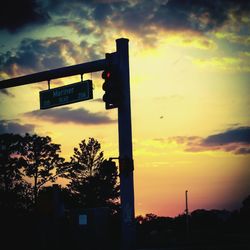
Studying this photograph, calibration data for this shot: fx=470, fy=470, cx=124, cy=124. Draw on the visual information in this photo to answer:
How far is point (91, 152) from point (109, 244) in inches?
2234

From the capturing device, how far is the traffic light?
12375mm

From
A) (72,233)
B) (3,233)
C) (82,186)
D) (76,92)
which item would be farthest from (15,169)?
(76,92)

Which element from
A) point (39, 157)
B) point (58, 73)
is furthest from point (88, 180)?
point (58, 73)

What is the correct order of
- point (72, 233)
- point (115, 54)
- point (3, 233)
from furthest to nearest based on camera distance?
point (3, 233) < point (72, 233) < point (115, 54)

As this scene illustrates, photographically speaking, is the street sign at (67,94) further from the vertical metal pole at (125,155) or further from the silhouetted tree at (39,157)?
the silhouetted tree at (39,157)

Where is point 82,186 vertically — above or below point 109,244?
above

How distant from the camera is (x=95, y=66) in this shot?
43.7 feet

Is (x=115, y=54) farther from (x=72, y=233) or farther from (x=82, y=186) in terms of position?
(x=82, y=186)

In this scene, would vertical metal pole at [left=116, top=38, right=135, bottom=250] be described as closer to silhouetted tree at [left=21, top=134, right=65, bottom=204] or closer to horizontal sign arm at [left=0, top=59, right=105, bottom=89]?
horizontal sign arm at [left=0, top=59, right=105, bottom=89]

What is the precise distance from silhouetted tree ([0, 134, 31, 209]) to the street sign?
48.6 meters

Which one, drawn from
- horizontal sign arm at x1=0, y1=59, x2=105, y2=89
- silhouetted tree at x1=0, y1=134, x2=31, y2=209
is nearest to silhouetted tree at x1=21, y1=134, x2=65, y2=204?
silhouetted tree at x1=0, y1=134, x2=31, y2=209

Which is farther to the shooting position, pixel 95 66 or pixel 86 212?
pixel 86 212

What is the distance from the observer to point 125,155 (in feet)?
39.6

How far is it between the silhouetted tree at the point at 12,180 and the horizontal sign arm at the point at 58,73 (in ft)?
156
